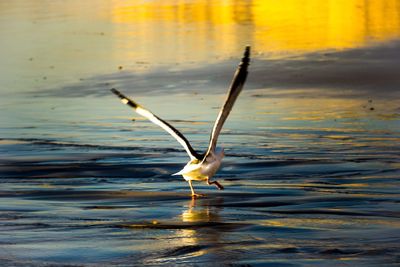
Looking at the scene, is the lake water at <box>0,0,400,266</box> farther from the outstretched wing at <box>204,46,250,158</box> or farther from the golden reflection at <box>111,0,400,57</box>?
the outstretched wing at <box>204,46,250,158</box>

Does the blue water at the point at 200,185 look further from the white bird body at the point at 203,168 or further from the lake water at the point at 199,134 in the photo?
the white bird body at the point at 203,168

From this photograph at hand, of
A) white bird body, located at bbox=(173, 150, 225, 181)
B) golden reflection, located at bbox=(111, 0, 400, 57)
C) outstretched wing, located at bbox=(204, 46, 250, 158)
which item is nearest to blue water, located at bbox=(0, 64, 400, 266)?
white bird body, located at bbox=(173, 150, 225, 181)

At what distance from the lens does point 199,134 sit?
1961cm

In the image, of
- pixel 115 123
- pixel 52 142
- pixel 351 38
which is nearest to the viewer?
pixel 52 142

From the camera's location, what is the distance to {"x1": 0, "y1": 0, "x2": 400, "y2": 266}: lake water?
10984 mm

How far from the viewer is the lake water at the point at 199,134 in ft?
36.0

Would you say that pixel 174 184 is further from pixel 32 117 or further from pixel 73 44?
pixel 73 44

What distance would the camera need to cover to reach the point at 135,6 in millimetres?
37562

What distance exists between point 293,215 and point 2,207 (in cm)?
306

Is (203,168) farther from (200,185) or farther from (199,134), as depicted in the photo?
(199,134)

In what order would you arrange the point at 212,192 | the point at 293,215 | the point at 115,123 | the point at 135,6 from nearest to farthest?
the point at 293,215
the point at 212,192
the point at 115,123
the point at 135,6

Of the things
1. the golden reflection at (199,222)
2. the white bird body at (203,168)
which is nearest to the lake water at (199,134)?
the golden reflection at (199,222)

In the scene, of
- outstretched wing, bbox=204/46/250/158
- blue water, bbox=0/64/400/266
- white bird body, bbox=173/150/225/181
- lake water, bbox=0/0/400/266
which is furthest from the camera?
white bird body, bbox=173/150/225/181

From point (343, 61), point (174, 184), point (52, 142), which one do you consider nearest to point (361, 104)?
point (343, 61)
